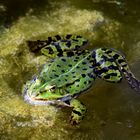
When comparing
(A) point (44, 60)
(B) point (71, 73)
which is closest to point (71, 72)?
(B) point (71, 73)

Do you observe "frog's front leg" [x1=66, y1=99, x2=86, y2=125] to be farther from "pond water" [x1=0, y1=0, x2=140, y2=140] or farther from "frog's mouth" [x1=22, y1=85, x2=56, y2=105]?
"frog's mouth" [x1=22, y1=85, x2=56, y2=105]

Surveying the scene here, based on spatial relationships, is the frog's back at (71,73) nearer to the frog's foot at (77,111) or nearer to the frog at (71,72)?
the frog at (71,72)

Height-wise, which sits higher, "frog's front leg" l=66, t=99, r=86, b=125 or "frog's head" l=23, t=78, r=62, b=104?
"frog's head" l=23, t=78, r=62, b=104

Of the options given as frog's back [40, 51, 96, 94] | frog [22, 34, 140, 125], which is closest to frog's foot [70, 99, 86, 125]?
frog [22, 34, 140, 125]

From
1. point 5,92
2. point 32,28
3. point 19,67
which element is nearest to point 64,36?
point 32,28

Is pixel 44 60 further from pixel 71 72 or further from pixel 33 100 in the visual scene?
pixel 33 100

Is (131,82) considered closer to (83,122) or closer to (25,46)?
(83,122)

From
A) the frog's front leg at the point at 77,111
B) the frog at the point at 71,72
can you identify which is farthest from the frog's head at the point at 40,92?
the frog's front leg at the point at 77,111
